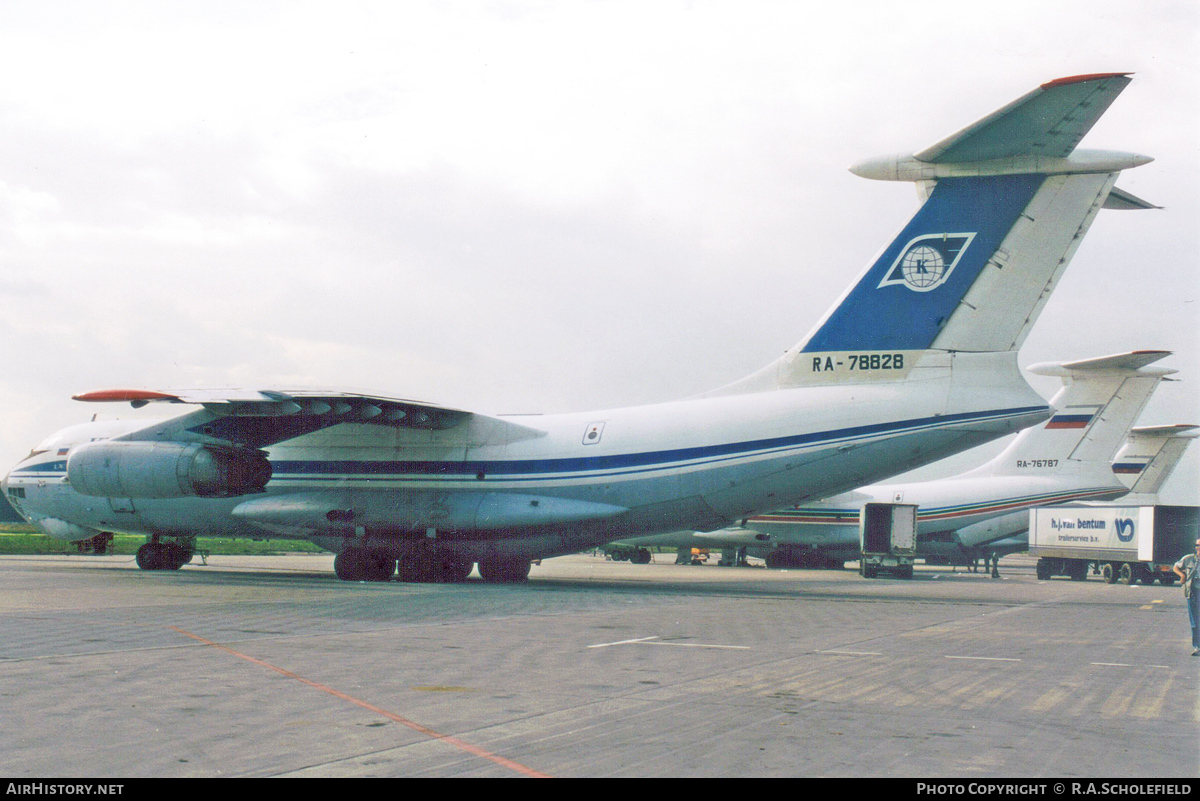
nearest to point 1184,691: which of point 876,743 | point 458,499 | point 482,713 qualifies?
point 876,743

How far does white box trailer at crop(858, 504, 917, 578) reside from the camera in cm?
3256

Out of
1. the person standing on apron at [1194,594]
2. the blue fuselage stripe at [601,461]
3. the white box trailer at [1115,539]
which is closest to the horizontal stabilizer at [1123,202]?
the blue fuselage stripe at [601,461]

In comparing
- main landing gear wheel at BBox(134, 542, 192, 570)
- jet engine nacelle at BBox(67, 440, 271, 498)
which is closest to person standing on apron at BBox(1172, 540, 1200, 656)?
jet engine nacelle at BBox(67, 440, 271, 498)

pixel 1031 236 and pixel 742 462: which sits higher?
pixel 1031 236

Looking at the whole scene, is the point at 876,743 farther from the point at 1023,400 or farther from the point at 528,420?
the point at 528,420

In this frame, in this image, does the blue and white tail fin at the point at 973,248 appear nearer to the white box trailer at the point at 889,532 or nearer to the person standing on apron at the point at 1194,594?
the person standing on apron at the point at 1194,594

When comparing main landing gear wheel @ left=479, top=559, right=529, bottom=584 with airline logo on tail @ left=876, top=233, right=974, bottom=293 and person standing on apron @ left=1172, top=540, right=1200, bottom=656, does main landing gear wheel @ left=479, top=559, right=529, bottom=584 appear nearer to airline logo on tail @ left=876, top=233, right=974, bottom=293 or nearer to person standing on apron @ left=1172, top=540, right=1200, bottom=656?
airline logo on tail @ left=876, top=233, right=974, bottom=293

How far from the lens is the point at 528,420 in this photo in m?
21.6

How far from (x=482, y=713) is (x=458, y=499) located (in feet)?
46.4

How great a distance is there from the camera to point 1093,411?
106 ft

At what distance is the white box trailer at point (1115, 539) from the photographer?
33094 millimetres

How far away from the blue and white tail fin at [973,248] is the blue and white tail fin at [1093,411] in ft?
53.4

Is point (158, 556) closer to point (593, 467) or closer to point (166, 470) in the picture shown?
point (166, 470)

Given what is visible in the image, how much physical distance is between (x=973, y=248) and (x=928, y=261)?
75cm
